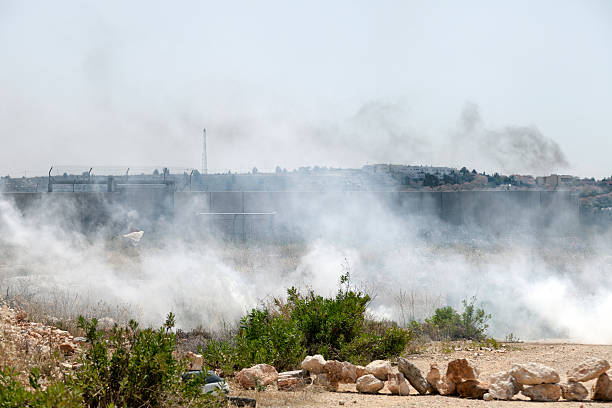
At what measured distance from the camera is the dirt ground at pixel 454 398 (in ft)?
21.7

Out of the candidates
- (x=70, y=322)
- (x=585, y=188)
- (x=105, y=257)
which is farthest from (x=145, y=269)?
(x=585, y=188)

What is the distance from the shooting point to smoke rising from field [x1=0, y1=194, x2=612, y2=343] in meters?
15.5

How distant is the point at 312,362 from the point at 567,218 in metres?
30.3

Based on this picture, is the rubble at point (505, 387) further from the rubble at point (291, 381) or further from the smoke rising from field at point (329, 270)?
the smoke rising from field at point (329, 270)

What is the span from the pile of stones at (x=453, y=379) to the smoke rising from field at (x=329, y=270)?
5.23 meters

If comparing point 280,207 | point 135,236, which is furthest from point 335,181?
point 135,236

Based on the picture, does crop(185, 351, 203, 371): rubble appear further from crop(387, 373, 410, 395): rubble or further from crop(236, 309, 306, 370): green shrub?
crop(387, 373, 410, 395): rubble

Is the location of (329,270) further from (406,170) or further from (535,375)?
(406,170)

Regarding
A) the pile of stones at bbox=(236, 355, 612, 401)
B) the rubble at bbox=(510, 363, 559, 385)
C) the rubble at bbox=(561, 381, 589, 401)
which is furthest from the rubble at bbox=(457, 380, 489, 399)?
the rubble at bbox=(561, 381, 589, 401)

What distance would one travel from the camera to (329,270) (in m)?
21.3

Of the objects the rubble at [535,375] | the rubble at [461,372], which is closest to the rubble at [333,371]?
the rubble at [461,372]

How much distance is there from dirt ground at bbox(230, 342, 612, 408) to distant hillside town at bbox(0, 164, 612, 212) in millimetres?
23381

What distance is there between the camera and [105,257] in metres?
21.4

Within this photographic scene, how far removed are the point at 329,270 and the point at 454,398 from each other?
1434 cm
